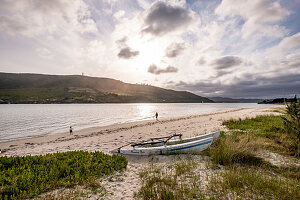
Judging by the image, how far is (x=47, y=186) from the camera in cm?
514

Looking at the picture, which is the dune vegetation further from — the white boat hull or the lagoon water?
the lagoon water

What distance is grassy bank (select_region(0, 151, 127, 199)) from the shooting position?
4984 mm

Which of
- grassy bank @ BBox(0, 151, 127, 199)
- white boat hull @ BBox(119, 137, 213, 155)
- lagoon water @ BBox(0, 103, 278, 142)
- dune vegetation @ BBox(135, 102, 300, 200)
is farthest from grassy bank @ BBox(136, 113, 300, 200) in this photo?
lagoon water @ BBox(0, 103, 278, 142)

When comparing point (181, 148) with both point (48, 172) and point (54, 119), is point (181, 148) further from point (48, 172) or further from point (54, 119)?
point (54, 119)

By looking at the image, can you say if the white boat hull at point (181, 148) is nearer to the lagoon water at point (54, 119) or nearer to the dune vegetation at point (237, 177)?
the dune vegetation at point (237, 177)

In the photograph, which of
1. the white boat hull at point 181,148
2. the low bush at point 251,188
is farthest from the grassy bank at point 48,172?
the low bush at point 251,188

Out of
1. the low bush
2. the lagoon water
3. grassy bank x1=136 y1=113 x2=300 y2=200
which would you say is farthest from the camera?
the lagoon water

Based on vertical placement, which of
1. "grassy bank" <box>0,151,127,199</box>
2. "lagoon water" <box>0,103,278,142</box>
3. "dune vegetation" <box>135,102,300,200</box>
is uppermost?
"dune vegetation" <box>135,102,300,200</box>

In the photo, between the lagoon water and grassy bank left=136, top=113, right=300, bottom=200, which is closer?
grassy bank left=136, top=113, right=300, bottom=200

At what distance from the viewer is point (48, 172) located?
621 cm

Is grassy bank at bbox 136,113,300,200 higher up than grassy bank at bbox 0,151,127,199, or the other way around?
grassy bank at bbox 136,113,300,200

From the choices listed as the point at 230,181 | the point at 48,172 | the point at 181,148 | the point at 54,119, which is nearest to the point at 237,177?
the point at 230,181

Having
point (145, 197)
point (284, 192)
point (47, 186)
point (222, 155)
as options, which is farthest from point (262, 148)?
point (47, 186)

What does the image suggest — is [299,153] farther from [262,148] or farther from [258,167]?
[258,167]
